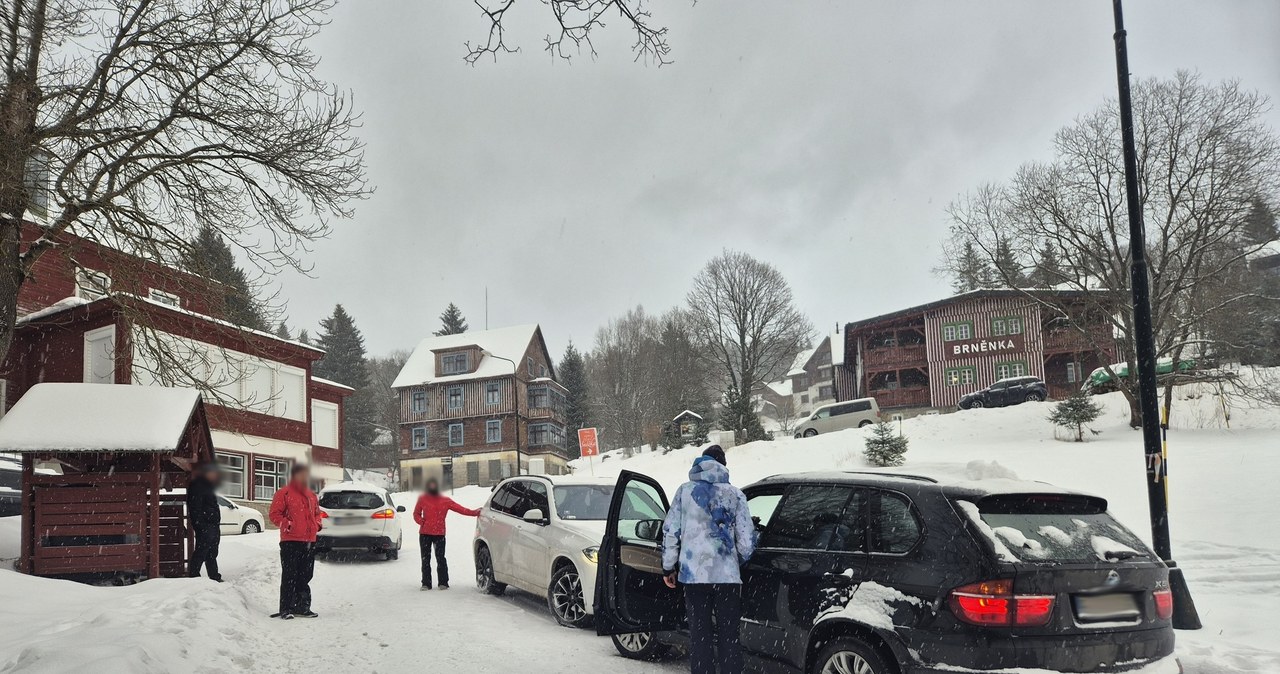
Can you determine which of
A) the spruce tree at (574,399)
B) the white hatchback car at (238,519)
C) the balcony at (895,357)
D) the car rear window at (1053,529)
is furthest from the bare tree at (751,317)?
the car rear window at (1053,529)

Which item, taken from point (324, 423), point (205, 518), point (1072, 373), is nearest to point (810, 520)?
point (205, 518)

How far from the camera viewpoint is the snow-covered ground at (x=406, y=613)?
21.2ft

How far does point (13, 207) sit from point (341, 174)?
4.28 meters

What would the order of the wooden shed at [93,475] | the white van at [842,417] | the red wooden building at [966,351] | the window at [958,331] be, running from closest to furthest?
the wooden shed at [93,475] → the white van at [842,417] → the red wooden building at [966,351] → the window at [958,331]

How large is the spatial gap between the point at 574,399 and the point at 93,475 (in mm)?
62795

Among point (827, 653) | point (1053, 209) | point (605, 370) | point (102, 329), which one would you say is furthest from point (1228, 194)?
point (605, 370)

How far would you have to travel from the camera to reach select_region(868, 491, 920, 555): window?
16.7 feet

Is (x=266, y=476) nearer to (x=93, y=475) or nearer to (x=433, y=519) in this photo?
(x=93, y=475)

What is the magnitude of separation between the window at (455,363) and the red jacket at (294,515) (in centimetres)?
5228

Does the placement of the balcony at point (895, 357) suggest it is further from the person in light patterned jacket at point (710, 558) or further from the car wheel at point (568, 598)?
the person in light patterned jacket at point (710, 558)

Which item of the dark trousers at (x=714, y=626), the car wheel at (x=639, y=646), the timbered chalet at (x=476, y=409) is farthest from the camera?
the timbered chalet at (x=476, y=409)

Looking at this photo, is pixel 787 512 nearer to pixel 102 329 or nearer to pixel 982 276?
pixel 102 329

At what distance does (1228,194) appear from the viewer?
28.8m

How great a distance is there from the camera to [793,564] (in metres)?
5.77
